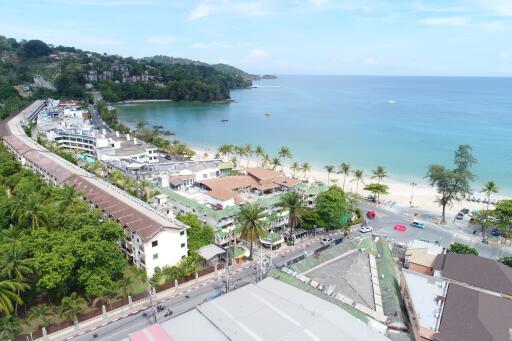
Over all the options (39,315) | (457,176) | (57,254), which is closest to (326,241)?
(457,176)

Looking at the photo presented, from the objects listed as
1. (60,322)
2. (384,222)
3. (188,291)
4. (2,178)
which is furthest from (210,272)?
(2,178)

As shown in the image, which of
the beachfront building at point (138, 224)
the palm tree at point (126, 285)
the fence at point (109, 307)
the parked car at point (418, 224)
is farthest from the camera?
the parked car at point (418, 224)

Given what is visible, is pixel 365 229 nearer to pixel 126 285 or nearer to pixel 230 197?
pixel 230 197

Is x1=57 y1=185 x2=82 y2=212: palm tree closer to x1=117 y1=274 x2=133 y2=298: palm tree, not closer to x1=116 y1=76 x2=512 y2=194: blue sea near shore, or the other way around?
x1=117 y1=274 x2=133 y2=298: palm tree

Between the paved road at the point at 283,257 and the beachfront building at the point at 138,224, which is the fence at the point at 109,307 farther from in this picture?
the beachfront building at the point at 138,224

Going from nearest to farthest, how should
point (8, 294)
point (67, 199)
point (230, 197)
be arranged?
point (8, 294) < point (67, 199) < point (230, 197)

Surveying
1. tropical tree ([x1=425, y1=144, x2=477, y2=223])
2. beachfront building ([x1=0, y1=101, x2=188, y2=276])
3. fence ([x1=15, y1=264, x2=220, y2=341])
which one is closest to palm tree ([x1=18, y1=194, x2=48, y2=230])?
beachfront building ([x1=0, y1=101, x2=188, y2=276])

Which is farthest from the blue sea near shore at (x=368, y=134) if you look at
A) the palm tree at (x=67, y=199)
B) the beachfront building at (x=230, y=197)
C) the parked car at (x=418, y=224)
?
the palm tree at (x=67, y=199)

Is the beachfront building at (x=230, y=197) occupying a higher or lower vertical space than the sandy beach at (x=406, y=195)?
higher
